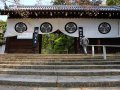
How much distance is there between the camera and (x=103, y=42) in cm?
1814

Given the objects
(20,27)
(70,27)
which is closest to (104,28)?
(70,27)

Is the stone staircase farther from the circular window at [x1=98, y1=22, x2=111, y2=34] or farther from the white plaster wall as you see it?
the circular window at [x1=98, y1=22, x2=111, y2=34]

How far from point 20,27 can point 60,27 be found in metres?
2.81

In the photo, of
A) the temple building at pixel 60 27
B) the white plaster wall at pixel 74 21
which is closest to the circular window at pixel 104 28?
the temple building at pixel 60 27

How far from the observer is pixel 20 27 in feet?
59.7

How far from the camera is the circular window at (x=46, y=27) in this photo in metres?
18.2

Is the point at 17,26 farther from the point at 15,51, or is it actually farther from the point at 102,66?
the point at 102,66

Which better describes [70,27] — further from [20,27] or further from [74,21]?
[20,27]

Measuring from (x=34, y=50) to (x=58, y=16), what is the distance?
2.94 meters

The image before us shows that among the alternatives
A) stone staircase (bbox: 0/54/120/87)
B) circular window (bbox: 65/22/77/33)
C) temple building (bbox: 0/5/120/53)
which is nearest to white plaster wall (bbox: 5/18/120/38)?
temple building (bbox: 0/5/120/53)

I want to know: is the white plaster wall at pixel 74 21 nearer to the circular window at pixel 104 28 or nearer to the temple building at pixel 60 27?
the temple building at pixel 60 27

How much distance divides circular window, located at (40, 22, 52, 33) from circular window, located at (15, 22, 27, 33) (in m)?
1.19

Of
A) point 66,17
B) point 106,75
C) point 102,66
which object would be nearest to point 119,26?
point 66,17

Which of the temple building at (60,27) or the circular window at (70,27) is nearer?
the temple building at (60,27)
